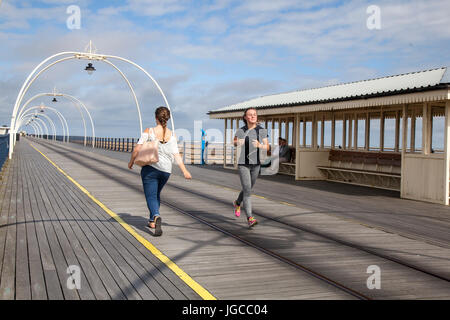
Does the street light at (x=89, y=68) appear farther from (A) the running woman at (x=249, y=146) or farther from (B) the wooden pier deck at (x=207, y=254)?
(A) the running woman at (x=249, y=146)

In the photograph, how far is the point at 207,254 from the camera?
6035mm

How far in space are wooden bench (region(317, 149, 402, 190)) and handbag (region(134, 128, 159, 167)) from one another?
31.1ft

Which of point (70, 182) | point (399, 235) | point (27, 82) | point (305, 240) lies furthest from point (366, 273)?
point (27, 82)

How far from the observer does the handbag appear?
6.76 m

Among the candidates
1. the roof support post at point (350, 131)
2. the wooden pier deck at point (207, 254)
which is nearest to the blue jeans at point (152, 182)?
the wooden pier deck at point (207, 254)

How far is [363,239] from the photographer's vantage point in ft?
23.8

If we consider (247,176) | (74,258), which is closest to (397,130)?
(247,176)

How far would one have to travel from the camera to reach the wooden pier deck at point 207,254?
180 inches

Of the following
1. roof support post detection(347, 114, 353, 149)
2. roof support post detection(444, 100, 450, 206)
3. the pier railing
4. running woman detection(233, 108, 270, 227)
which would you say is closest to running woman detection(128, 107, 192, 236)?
running woman detection(233, 108, 270, 227)

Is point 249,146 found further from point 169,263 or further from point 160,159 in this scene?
point 169,263

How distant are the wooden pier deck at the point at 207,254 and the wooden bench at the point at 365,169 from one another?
19.4ft

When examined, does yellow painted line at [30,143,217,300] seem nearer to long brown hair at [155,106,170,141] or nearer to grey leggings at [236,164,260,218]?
long brown hair at [155,106,170,141]

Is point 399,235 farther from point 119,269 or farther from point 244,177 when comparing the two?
point 119,269

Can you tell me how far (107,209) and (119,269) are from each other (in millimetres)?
4621
